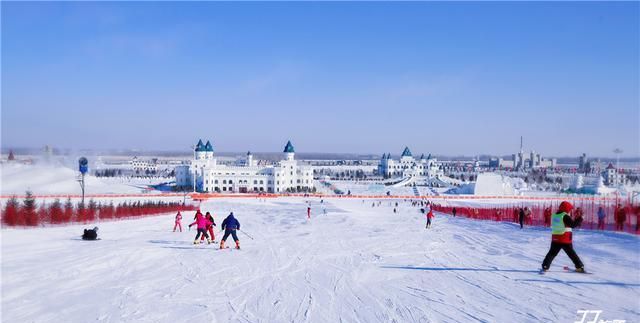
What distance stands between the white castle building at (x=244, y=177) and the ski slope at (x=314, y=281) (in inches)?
2279

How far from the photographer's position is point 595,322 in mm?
6414

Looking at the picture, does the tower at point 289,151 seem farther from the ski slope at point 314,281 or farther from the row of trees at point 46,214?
the ski slope at point 314,281

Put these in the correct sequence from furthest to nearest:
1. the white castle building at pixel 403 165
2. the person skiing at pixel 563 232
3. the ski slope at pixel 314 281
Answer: the white castle building at pixel 403 165 → the person skiing at pixel 563 232 → the ski slope at pixel 314 281

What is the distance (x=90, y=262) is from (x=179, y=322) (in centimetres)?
524

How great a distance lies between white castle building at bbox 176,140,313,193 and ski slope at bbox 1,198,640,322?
57.9 meters

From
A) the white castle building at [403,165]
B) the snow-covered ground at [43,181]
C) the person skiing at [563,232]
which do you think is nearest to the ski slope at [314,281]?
the person skiing at [563,232]

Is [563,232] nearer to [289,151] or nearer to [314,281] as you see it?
[314,281]

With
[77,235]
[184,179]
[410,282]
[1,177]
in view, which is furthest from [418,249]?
[184,179]

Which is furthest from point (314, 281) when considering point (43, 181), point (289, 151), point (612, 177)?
point (612, 177)

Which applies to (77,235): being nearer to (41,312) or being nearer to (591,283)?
Answer: (41,312)

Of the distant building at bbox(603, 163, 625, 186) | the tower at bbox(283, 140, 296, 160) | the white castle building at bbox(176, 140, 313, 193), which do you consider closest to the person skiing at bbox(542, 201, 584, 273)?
the white castle building at bbox(176, 140, 313, 193)

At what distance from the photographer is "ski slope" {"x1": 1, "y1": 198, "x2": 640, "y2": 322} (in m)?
6.99

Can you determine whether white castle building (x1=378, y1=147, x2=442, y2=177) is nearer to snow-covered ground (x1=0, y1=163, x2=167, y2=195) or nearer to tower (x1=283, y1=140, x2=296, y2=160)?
tower (x1=283, y1=140, x2=296, y2=160)

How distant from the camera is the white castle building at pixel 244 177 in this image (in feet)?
238
